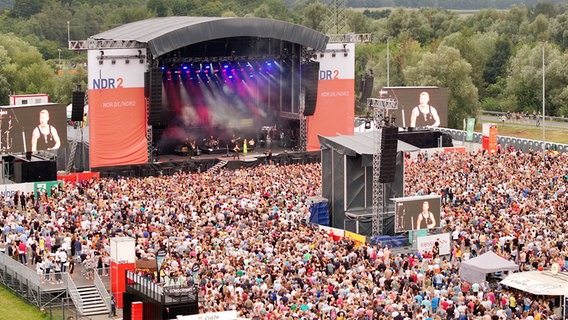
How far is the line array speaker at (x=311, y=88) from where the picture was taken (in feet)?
183

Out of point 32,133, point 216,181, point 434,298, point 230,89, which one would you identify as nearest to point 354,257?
point 434,298

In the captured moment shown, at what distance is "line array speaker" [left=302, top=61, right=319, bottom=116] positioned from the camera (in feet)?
183

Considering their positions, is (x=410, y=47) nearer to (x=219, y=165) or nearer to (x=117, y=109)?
(x=219, y=165)


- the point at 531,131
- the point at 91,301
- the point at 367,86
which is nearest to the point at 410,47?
the point at 531,131

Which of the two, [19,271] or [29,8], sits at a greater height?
[29,8]

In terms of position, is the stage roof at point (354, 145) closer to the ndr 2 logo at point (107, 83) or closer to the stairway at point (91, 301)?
the stairway at point (91, 301)

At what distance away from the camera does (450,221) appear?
3862 centimetres

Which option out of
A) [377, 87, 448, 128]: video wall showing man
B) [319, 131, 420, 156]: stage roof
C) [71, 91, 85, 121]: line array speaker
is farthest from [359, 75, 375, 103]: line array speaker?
[319, 131, 420, 156]: stage roof

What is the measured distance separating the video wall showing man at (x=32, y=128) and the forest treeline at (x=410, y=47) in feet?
76.4

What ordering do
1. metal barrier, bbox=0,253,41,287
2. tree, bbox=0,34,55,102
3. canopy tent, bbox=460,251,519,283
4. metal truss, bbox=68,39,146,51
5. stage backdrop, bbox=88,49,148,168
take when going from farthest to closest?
tree, bbox=0,34,55,102, stage backdrop, bbox=88,49,148,168, metal truss, bbox=68,39,146,51, canopy tent, bbox=460,251,519,283, metal barrier, bbox=0,253,41,287

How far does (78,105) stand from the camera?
51.8 meters

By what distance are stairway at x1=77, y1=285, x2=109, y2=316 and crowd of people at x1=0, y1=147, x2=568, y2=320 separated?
3.86 ft

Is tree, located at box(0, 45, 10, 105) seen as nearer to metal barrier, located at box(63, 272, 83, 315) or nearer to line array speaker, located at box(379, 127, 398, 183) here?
line array speaker, located at box(379, 127, 398, 183)

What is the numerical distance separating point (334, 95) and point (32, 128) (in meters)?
16.1
